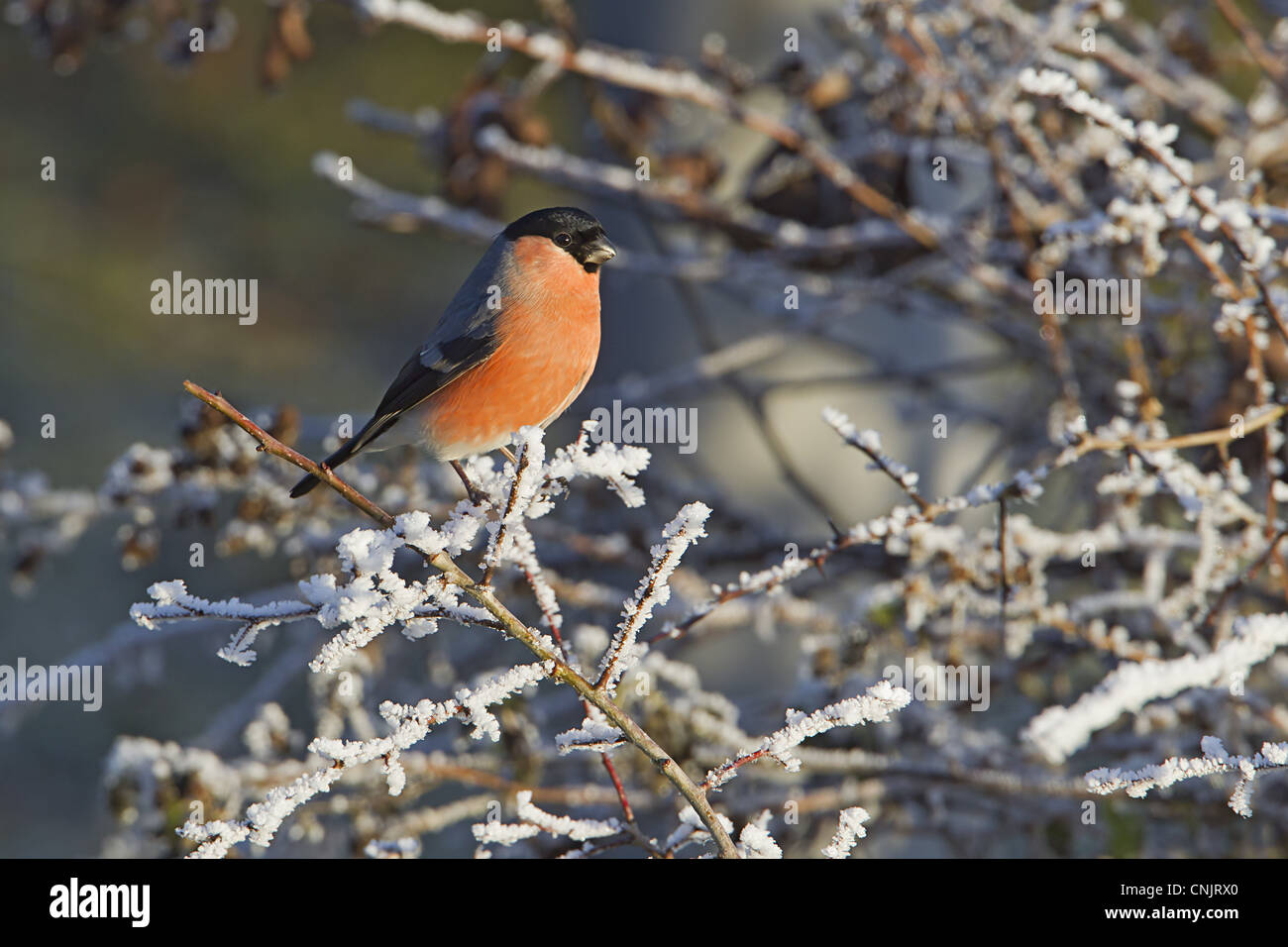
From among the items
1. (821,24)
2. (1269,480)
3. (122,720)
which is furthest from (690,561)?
(122,720)

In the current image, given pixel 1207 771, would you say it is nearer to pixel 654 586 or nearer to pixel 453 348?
pixel 654 586

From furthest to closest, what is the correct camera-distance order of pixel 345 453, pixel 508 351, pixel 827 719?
pixel 508 351, pixel 345 453, pixel 827 719

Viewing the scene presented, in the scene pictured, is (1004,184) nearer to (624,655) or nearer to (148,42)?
(624,655)

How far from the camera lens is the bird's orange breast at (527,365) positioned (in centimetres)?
133

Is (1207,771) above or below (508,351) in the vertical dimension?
below

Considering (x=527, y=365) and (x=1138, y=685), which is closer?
(x=1138, y=685)

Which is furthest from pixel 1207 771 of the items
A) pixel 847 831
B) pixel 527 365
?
pixel 527 365

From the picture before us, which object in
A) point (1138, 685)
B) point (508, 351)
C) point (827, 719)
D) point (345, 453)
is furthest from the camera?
point (508, 351)

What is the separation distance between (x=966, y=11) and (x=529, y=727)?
5.71 ft

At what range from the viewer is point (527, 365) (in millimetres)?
1335

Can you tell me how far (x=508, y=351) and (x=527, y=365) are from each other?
4cm

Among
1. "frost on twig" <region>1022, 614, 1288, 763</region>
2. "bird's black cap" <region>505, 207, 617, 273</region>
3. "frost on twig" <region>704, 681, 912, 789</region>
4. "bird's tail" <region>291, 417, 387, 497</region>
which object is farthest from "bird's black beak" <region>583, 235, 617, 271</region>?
"frost on twig" <region>1022, 614, 1288, 763</region>

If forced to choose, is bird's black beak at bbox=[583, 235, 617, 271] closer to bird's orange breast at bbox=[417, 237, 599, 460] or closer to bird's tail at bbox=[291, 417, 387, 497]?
bird's orange breast at bbox=[417, 237, 599, 460]

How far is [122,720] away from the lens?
25.8 ft
